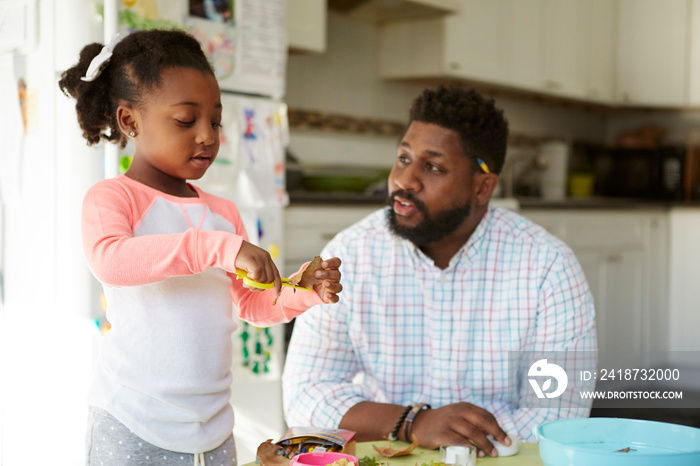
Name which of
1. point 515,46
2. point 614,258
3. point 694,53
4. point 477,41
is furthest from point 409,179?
point 694,53

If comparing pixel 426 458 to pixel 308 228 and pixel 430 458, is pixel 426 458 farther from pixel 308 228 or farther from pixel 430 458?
pixel 308 228

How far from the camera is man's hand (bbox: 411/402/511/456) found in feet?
3.31

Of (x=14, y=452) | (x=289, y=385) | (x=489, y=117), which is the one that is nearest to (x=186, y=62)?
(x=289, y=385)

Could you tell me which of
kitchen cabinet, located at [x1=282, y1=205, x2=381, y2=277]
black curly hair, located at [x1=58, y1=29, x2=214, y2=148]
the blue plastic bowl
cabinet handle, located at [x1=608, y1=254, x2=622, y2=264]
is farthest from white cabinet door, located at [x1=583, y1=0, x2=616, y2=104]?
the blue plastic bowl

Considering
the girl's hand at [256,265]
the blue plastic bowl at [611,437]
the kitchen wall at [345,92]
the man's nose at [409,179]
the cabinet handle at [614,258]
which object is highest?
the kitchen wall at [345,92]

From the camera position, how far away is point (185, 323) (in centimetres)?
99

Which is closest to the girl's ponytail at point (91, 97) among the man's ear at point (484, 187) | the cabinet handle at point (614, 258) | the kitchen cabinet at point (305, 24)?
the man's ear at point (484, 187)

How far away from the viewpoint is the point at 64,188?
190cm

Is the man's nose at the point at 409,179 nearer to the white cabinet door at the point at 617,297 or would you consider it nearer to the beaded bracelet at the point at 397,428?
the beaded bracelet at the point at 397,428

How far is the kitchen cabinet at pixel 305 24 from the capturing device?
2.73 m

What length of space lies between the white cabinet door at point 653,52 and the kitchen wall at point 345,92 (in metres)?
1.47

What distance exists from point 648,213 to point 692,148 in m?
0.70

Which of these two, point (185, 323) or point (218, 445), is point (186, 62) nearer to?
point (185, 323)

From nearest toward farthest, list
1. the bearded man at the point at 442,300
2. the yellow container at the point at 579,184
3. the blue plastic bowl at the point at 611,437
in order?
1. the blue plastic bowl at the point at 611,437
2. the bearded man at the point at 442,300
3. the yellow container at the point at 579,184
